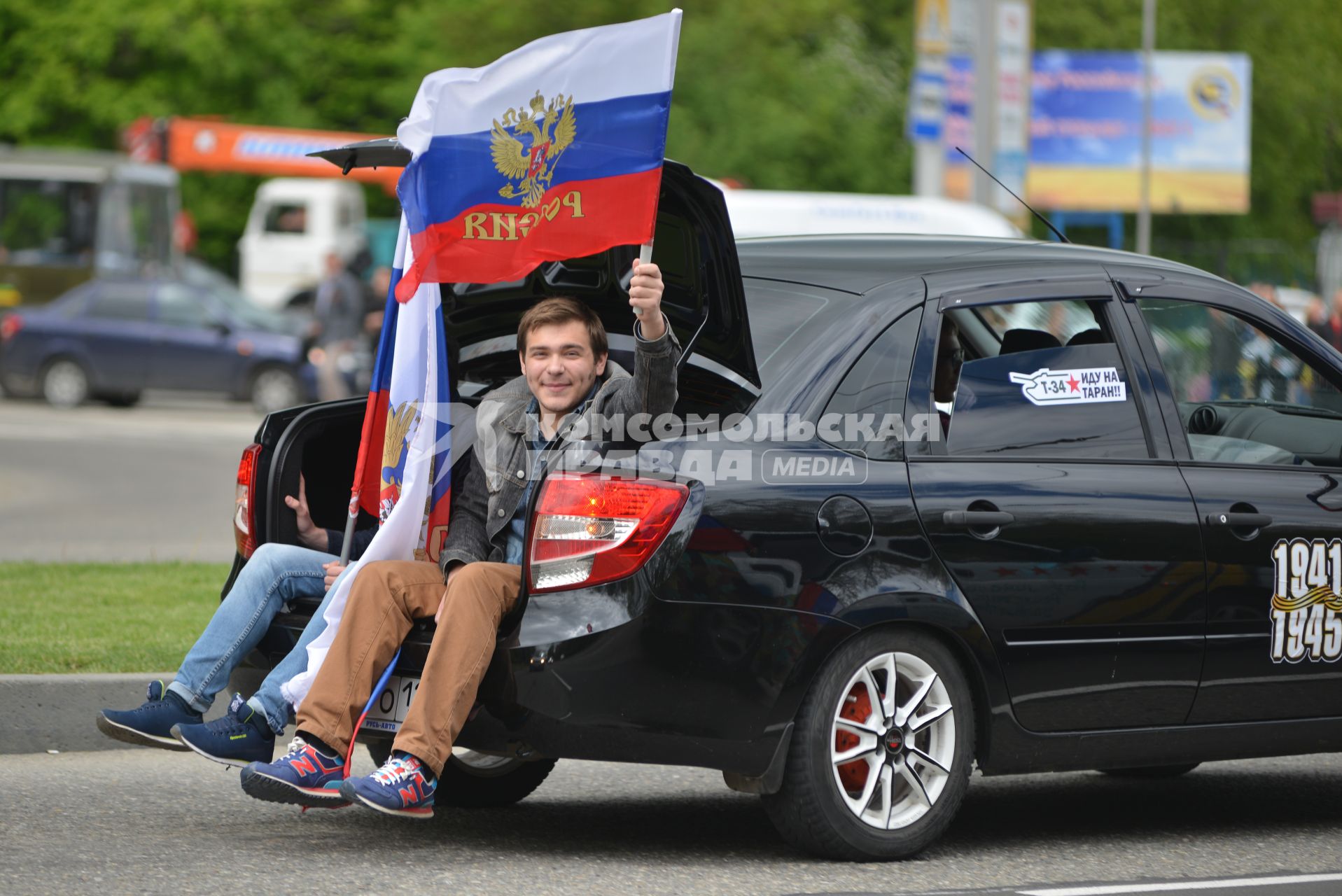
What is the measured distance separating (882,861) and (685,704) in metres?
0.77

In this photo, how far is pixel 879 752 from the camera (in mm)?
5172

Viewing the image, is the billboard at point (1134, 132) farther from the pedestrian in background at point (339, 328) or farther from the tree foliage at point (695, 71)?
the pedestrian in background at point (339, 328)

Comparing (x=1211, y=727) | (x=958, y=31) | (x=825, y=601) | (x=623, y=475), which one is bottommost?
(x=1211, y=727)

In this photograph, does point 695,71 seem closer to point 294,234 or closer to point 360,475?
point 294,234

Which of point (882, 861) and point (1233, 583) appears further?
point (1233, 583)

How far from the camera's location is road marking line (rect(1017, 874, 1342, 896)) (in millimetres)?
5082

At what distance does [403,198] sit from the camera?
522cm

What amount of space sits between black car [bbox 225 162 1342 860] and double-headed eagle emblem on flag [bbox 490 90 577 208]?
30cm

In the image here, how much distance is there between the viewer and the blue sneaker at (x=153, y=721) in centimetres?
534

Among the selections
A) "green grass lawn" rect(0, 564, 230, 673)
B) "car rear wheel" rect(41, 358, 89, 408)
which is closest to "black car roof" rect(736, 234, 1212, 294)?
"green grass lawn" rect(0, 564, 230, 673)

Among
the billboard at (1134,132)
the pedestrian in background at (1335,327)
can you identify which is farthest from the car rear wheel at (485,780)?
the billboard at (1134,132)

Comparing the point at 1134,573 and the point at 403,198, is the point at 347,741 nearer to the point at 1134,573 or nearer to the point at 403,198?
the point at 403,198

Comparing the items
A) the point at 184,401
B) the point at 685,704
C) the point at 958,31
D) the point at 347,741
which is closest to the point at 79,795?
the point at 347,741

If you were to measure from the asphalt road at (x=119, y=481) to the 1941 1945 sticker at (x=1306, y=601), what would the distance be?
6808 mm
